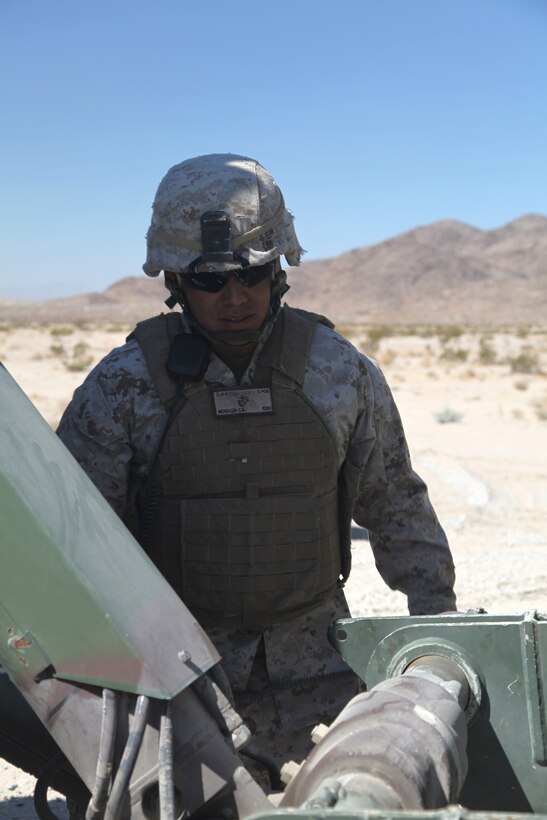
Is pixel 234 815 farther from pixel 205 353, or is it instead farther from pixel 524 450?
pixel 524 450

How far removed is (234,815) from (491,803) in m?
0.78

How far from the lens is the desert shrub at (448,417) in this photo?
15984 mm

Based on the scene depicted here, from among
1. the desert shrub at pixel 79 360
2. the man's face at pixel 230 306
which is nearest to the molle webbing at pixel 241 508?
the man's face at pixel 230 306

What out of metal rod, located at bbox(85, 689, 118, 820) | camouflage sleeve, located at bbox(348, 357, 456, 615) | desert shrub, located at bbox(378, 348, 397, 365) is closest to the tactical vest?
camouflage sleeve, located at bbox(348, 357, 456, 615)

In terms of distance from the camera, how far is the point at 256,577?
10.2 feet

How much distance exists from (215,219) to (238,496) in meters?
0.79

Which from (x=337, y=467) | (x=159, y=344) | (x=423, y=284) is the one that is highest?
(x=159, y=344)

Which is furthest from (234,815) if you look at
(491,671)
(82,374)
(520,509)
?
(82,374)

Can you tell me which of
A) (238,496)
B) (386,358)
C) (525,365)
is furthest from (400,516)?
(386,358)

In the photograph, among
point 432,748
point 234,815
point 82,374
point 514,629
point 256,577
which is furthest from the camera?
point 82,374

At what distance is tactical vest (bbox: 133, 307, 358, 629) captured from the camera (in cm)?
309

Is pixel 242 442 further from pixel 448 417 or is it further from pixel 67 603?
pixel 448 417

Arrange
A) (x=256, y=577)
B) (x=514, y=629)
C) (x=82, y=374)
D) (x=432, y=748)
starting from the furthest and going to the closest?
1. (x=82, y=374)
2. (x=256, y=577)
3. (x=514, y=629)
4. (x=432, y=748)

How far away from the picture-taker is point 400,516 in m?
3.45
